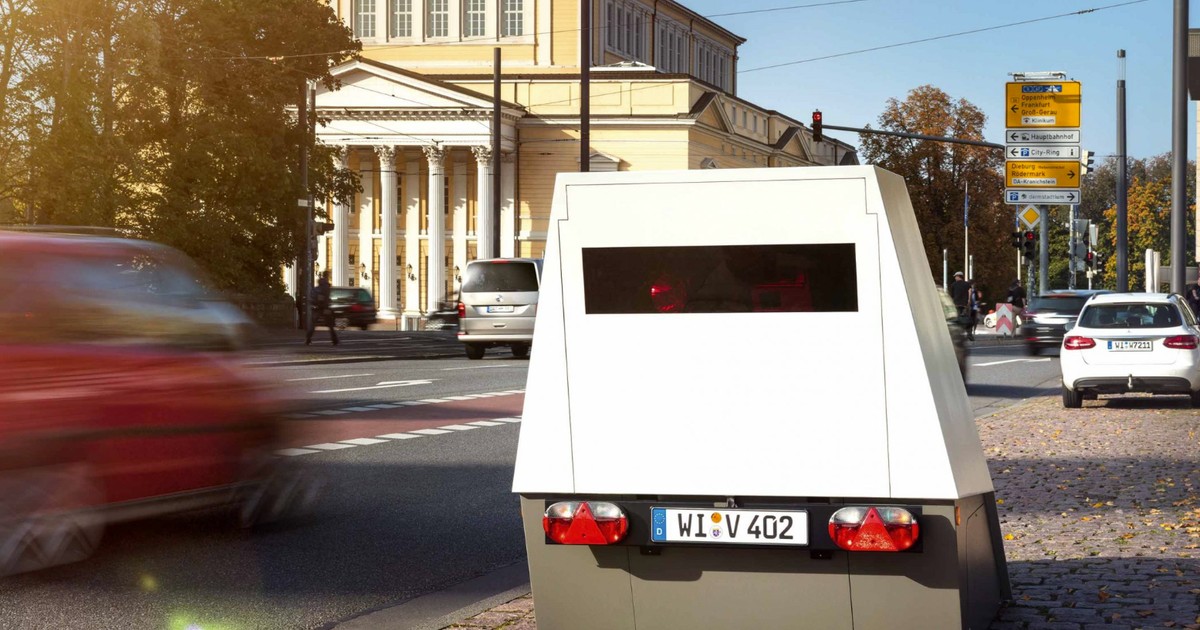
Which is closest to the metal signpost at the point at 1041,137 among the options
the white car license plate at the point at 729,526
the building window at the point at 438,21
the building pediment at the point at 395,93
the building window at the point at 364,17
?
the white car license plate at the point at 729,526

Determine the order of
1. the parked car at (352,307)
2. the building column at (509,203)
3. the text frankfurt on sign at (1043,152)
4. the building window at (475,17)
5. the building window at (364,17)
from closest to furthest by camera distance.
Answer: the text frankfurt on sign at (1043,152) → the parked car at (352,307) → the building column at (509,203) → the building window at (475,17) → the building window at (364,17)

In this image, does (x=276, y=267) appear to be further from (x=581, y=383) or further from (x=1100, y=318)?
(x=581, y=383)

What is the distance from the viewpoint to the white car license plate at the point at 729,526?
5180 mm

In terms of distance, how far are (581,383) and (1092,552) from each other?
419 centimetres

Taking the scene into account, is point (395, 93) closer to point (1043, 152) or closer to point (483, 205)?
point (483, 205)

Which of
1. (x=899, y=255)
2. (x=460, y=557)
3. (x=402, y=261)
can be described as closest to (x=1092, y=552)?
(x=460, y=557)

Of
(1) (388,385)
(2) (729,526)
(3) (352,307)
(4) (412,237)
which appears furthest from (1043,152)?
(4) (412,237)

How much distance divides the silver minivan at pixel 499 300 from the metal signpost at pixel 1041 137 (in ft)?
35.6

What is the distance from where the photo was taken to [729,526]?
5227 millimetres

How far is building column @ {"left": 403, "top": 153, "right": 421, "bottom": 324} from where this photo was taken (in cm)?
8781

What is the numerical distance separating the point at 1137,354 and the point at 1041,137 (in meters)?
7.47

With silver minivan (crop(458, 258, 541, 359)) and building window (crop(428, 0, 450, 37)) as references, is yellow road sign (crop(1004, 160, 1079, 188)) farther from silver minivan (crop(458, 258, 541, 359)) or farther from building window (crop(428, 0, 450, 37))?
building window (crop(428, 0, 450, 37))

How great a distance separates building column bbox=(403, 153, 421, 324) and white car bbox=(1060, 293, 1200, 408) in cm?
6774

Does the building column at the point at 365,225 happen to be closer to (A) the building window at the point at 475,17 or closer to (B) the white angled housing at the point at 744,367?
(A) the building window at the point at 475,17
